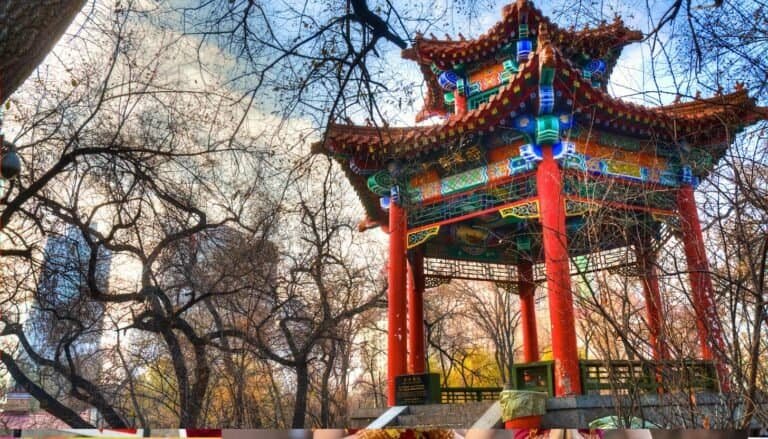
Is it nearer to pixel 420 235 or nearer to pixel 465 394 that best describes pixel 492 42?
pixel 420 235

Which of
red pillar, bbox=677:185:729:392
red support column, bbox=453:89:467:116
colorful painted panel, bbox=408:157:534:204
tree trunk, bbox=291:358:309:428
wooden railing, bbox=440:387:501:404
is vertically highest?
red support column, bbox=453:89:467:116

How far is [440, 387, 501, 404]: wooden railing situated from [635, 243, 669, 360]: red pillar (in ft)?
6.51

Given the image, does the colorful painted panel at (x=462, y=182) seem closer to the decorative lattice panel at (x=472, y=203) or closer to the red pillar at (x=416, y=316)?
the decorative lattice panel at (x=472, y=203)

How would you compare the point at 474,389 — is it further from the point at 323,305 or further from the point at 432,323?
the point at 323,305

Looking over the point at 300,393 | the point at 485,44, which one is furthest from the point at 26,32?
the point at 485,44

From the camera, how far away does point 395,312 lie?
8.25ft

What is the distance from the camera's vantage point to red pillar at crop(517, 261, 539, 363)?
12.0 ft

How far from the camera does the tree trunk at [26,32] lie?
1.97 feet

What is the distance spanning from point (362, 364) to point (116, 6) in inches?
67.9

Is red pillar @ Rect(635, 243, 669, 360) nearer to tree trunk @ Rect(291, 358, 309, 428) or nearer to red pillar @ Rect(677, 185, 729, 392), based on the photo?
red pillar @ Rect(677, 185, 729, 392)

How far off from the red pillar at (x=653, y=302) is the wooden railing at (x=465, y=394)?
6.51ft

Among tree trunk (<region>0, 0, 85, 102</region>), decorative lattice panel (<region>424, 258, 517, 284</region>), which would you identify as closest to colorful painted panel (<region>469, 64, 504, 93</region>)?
decorative lattice panel (<region>424, 258, 517, 284</region>)

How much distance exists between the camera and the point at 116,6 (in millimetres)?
1509

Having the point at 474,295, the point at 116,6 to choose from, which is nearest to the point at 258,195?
the point at 116,6
